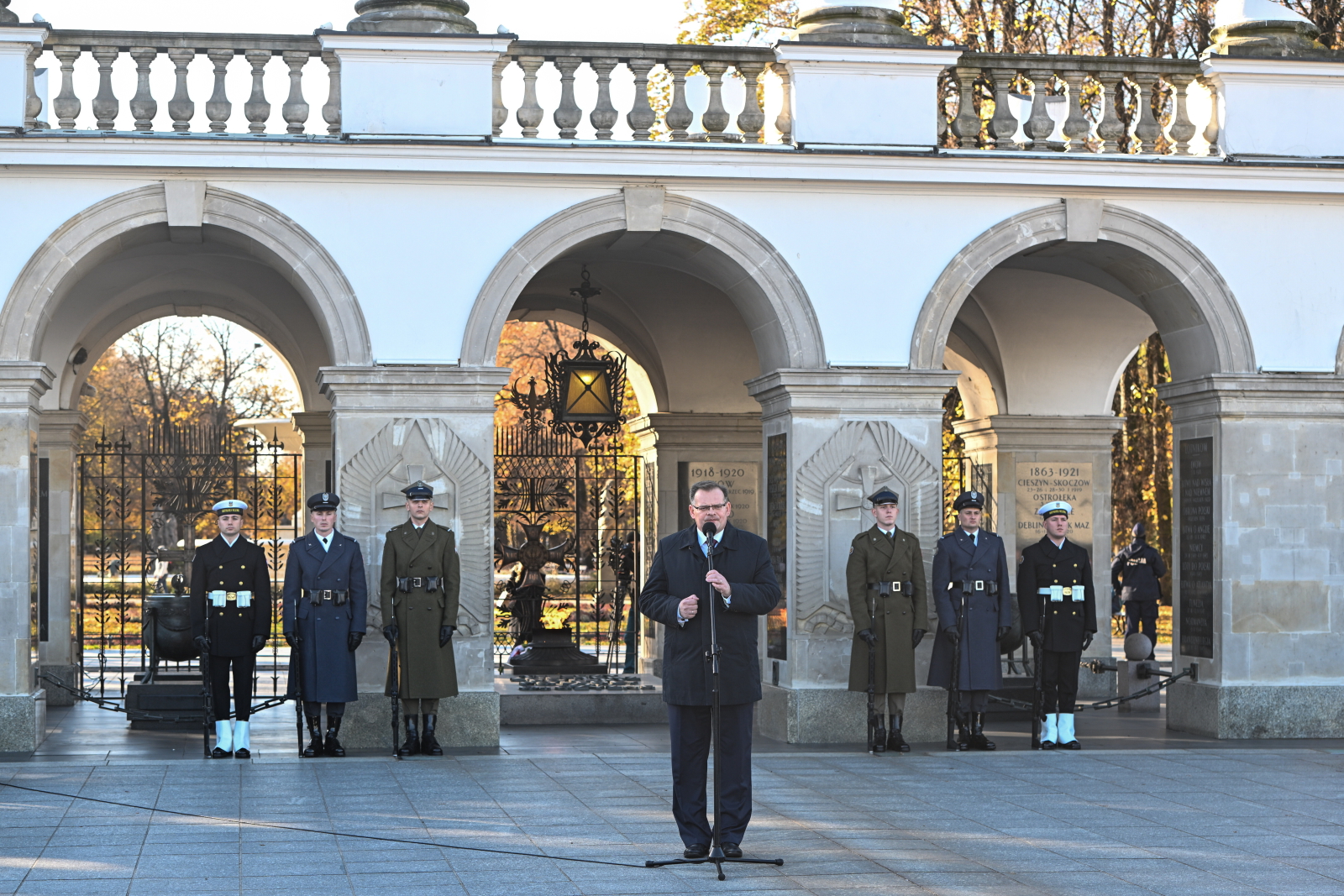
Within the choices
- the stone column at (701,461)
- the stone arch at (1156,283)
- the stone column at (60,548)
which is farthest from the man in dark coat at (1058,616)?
the stone column at (60,548)

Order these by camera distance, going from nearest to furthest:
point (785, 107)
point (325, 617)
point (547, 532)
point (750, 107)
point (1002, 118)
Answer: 1. point (325, 617)
2. point (750, 107)
3. point (785, 107)
4. point (1002, 118)
5. point (547, 532)

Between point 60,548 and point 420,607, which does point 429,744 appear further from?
point 60,548

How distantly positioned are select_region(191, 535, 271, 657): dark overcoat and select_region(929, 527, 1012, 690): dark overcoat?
4382 mm

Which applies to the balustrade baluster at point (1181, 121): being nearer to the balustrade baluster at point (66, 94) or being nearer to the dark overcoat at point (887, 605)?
the dark overcoat at point (887, 605)

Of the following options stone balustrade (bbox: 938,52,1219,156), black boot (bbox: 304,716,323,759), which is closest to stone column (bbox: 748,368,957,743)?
stone balustrade (bbox: 938,52,1219,156)

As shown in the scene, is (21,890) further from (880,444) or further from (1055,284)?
(1055,284)

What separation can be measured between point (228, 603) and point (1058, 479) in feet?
25.7

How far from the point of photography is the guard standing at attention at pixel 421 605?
34.1ft

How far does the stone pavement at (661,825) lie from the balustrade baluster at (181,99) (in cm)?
408

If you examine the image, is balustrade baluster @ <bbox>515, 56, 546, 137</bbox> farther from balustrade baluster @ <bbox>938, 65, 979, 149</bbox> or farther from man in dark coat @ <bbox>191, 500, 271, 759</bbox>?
man in dark coat @ <bbox>191, 500, 271, 759</bbox>

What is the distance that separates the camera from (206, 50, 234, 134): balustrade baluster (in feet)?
35.3

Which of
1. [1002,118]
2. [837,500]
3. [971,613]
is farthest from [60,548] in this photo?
[1002,118]

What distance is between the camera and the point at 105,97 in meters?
10.7

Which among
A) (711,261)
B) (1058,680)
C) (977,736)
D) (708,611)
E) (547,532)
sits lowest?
(977,736)
